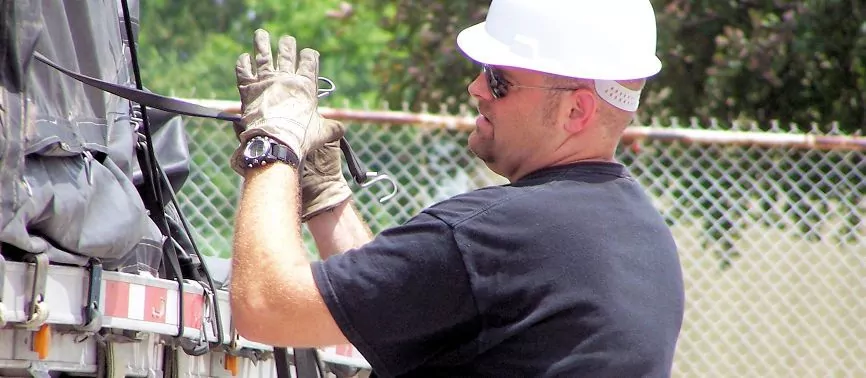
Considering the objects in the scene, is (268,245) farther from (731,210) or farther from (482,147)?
(731,210)

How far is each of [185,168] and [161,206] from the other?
36cm

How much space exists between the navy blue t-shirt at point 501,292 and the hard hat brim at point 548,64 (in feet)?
0.81

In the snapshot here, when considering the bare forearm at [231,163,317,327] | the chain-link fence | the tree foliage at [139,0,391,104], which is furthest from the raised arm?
the tree foliage at [139,0,391,104]

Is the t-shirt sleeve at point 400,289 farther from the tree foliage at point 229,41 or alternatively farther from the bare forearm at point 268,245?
the tree foliage at point 229,41

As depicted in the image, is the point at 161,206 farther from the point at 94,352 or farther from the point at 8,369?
the point at 8,369

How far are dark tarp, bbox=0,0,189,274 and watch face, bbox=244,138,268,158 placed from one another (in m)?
0.35

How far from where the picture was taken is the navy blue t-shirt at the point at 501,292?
2.26 metres

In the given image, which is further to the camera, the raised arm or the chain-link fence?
the chain-link fence

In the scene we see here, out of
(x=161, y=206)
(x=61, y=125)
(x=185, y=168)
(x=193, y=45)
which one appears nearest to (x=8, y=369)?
(x=61, y=125)

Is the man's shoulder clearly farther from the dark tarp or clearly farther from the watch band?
the dark tarp

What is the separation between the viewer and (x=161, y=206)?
10.2 ft

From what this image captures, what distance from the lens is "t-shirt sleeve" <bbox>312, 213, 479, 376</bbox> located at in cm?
225

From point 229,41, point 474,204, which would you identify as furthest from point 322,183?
point 229,41

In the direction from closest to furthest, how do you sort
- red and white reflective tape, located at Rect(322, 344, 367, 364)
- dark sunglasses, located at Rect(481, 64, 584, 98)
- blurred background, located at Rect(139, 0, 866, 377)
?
dark sunglasses, located at Rect(481, 64, 584, 98) < red and white reflective tape, located at Rect(322, 344, 367, 364) < blurred background, located at Rect(139, 0, 866, 377)
